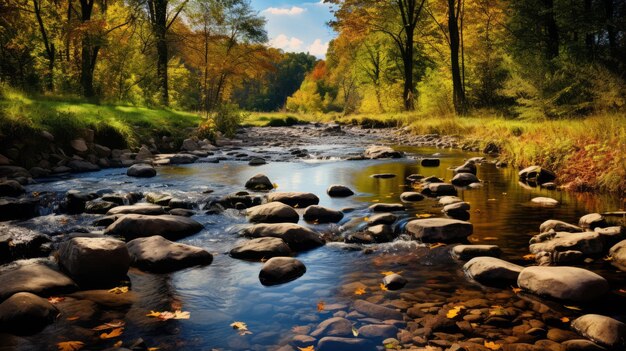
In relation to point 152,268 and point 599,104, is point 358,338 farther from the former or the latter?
point 599,104

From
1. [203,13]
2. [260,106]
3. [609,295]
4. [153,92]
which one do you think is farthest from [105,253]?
[260,106]

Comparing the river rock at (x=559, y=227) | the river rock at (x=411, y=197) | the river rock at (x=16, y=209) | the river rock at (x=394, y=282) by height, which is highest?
the river rock at (x=16, y=209)

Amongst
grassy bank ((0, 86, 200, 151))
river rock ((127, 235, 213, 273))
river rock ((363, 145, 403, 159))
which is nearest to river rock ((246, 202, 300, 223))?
river rock ((127, 235, 213, 273))

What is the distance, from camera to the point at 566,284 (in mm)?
3514

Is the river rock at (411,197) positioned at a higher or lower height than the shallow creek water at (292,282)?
higher

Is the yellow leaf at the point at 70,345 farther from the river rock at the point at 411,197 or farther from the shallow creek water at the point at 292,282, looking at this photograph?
the river rock at the point at 411,197

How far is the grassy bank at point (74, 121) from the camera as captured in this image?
959 centimetres

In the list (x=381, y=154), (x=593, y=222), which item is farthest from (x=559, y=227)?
(x=381, y=154)

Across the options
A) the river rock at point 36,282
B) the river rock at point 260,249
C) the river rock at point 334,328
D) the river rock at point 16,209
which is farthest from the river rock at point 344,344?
the river rock at point 16,209

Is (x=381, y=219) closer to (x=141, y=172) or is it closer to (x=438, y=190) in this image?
(x=438, y=190)

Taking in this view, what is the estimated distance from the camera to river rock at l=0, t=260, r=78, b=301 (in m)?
3.52

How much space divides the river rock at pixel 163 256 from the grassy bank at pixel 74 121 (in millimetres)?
6572

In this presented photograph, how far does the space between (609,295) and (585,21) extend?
1218 cm

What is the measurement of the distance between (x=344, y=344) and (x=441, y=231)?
2484mm
